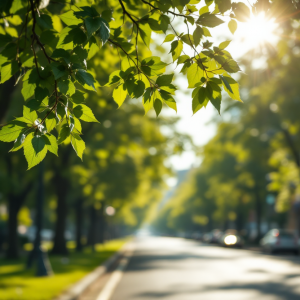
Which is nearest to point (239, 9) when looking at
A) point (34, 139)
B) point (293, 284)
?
point (34, 139)

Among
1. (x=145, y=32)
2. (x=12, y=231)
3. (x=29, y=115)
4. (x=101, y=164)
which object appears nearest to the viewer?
(x=29, y=115)

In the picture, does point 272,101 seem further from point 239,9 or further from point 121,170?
point 239,9

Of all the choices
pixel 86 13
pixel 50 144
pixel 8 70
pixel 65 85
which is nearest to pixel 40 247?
pixel 8 70

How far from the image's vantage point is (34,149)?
2672mm

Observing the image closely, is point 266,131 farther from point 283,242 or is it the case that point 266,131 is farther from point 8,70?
point 8,70

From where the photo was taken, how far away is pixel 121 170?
24.5 m

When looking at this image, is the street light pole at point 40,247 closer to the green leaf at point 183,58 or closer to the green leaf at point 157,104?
the green leaf at point 157,104

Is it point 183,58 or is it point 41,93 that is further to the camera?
point 183,58

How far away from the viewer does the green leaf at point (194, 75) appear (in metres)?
2.88

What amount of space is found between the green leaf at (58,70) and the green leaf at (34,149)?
0.39 meters

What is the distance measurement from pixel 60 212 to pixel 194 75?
74.5 feet

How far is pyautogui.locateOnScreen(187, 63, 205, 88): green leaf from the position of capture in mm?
2883

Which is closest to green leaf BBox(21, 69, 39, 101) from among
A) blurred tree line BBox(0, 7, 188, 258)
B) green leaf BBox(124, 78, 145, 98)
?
green leaf BBox(124, 78, 145, 98)

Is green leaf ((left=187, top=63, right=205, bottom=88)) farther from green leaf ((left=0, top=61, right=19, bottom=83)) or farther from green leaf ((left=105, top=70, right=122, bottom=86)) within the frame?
green leaf ((left=0, top=61, right=19, bottom=83))
